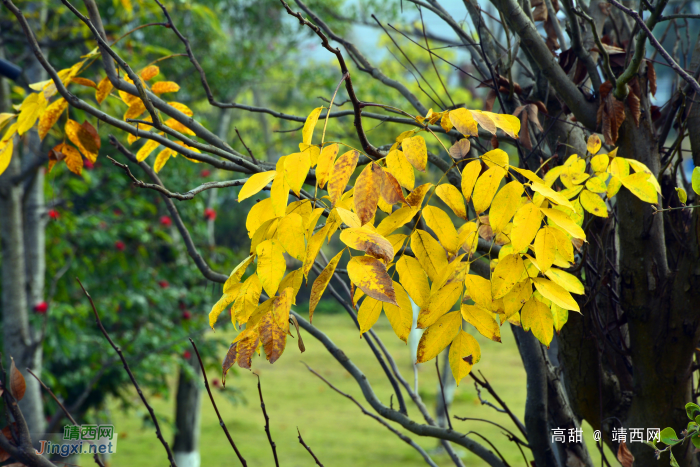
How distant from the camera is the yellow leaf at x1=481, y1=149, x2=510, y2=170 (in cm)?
73

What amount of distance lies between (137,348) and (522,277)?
3.65 meters

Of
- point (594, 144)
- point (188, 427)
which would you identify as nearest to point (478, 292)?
point (594, 144)

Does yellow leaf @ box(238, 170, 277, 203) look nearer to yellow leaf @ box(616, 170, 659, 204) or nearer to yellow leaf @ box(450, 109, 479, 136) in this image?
yellow leaf @ box(450, 109, 479, 136)

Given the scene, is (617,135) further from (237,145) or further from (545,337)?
(237,145)

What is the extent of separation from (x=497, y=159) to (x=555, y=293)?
195 millimetres

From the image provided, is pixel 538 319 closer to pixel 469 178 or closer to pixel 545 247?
pixel 545 247

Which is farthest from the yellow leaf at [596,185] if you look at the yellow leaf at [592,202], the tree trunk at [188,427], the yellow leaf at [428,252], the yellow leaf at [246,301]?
the tree trunk at [188,427]

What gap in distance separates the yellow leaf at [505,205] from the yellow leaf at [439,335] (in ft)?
0.43

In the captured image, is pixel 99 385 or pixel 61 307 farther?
pixel 99 385

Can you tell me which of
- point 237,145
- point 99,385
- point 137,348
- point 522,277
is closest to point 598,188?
point 522,277

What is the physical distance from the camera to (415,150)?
681mm

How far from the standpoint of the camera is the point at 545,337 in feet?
2.33

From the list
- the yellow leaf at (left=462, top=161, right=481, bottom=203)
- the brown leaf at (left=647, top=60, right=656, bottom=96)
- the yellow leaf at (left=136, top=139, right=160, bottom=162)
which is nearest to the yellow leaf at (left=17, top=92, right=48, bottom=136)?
the yellow leaf at (left=136, top=139, right=160, bottom=162)

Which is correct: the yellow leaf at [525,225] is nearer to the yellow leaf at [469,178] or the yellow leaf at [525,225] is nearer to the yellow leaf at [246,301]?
the yellow leaf at [469,178]
